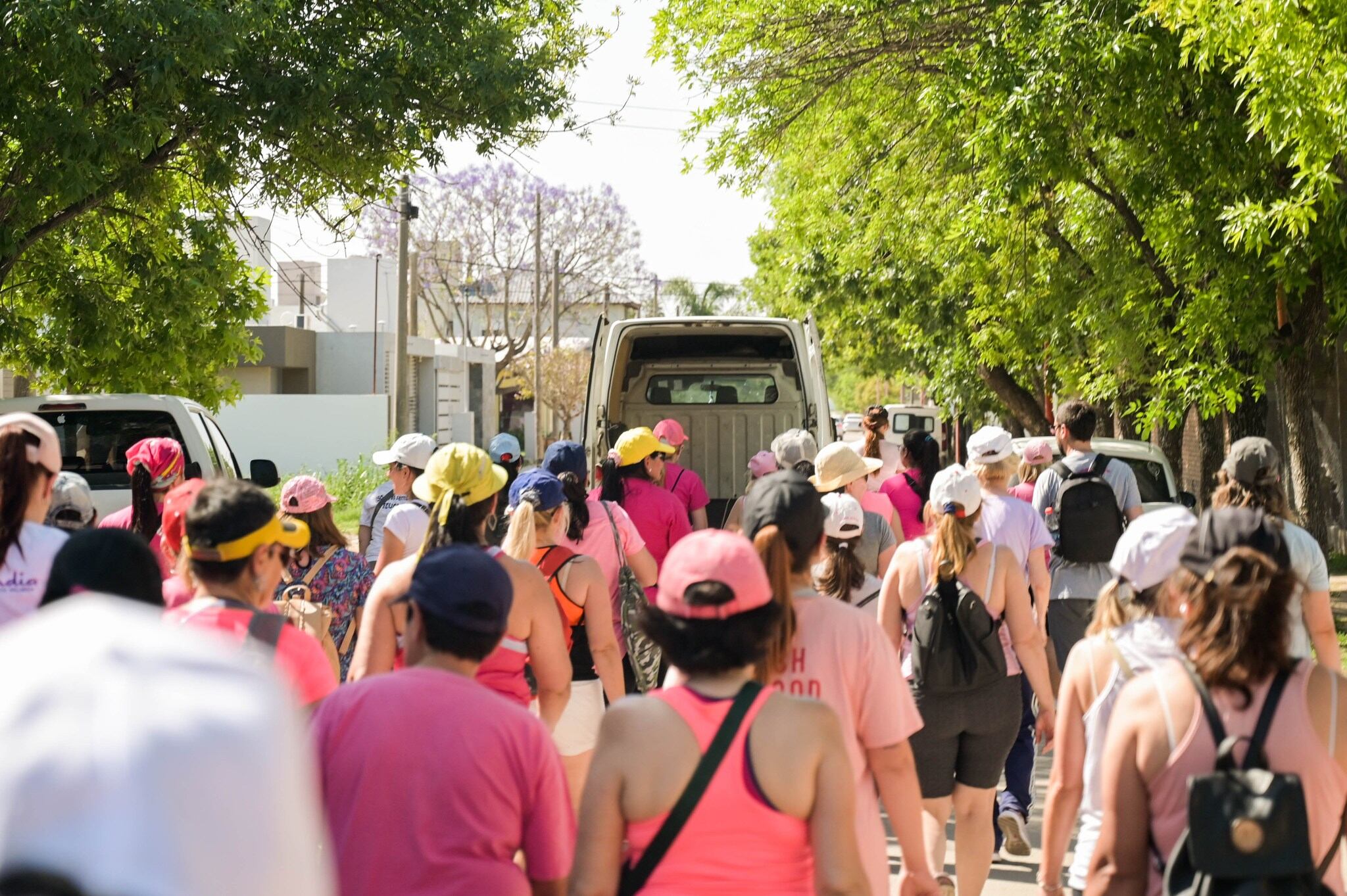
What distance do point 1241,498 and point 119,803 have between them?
208 inches

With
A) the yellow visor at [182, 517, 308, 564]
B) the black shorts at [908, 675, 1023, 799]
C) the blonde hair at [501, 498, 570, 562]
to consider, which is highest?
the yellow visor at [182, 517, 308, 564]

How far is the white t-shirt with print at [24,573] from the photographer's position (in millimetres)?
3969

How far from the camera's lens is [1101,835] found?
3059 millimetres

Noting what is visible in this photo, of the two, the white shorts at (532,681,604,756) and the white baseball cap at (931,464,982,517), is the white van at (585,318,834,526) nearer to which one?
the white shorts at (532,681,604,756)

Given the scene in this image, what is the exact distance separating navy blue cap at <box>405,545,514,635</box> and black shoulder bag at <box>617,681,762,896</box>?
493mm

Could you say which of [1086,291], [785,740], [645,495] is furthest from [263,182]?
[785,740]

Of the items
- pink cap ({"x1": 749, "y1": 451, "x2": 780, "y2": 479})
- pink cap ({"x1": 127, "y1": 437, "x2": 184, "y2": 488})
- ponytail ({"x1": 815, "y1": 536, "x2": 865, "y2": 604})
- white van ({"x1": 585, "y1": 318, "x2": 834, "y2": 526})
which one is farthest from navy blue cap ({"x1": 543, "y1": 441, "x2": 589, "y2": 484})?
white van ({"x1": 585, "y1": 318, "x2": 834, "y2": 526})

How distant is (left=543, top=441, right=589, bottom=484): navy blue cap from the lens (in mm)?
6273

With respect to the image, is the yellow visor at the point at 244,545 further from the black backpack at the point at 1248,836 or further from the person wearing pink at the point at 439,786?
the black backpack at the point at 1248,836

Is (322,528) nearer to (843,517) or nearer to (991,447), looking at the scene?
(843,517)

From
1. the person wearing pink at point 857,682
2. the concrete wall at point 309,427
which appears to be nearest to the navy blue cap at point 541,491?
the person wearing pink at point 857,682

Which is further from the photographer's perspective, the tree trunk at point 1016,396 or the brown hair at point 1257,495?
the tree trunk at point 1016,396

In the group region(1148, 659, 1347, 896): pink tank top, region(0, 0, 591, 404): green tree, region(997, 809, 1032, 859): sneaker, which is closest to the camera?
region(1148, 659, 1347, 896): pink tank top

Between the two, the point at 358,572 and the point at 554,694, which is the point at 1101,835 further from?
the point at 358,572
